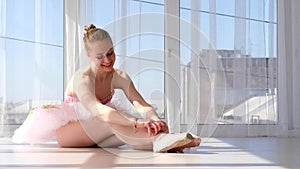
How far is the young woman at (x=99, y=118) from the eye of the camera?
1883 millimetres

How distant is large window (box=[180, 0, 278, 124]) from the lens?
3145 millimetres

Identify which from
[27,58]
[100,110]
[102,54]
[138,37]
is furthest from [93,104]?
[27,58]

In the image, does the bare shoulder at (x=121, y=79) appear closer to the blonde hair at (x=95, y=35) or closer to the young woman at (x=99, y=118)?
the young woman at (x=99, y=118)

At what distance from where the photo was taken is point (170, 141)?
1.84 m

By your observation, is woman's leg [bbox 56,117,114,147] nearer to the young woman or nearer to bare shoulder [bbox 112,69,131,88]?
the young woman

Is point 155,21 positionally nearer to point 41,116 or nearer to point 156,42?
point 156,42

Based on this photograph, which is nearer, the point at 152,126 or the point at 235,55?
the point at 152,126

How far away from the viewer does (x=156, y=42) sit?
271cm

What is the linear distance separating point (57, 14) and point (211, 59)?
3.49 feet

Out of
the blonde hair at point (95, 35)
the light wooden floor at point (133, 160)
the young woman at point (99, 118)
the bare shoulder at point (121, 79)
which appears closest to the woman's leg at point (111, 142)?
the young woman at point (99, 118)

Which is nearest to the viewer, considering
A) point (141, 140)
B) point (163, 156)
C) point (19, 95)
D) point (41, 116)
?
point (163, 156)

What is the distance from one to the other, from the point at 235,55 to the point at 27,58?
1.37 m

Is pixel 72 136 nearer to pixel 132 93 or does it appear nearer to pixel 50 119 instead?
pixel 50 119

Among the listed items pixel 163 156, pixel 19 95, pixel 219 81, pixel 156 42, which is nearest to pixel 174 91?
pixel 219 81
